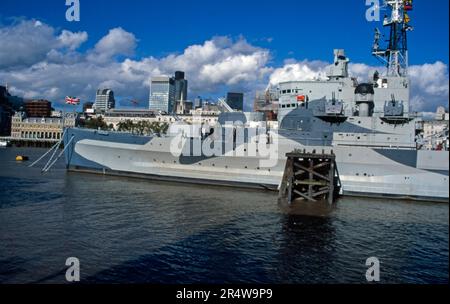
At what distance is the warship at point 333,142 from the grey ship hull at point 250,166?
7cm

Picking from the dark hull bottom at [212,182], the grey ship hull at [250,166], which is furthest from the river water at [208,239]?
the grey ship hull at [250,166]

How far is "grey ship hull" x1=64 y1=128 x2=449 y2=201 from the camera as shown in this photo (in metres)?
22.8

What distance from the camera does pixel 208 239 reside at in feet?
44.0

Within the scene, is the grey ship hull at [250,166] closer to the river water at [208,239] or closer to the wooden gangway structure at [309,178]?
the wooden gangway structure at [309,178]

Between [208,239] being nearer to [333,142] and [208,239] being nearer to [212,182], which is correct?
[212,182]

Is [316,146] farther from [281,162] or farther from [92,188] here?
[92,188]

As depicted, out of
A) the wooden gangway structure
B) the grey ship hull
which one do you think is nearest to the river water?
the wooden gangway structure

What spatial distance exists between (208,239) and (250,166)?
40.9ft

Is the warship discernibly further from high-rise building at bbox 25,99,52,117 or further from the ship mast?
high-rise building at bbox 25,99,52,117

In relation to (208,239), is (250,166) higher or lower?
higher

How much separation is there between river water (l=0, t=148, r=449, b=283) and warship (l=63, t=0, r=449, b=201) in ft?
7.09

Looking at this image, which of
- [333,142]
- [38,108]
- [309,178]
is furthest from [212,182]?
[38,108]

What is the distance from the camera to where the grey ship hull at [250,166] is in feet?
74.8
